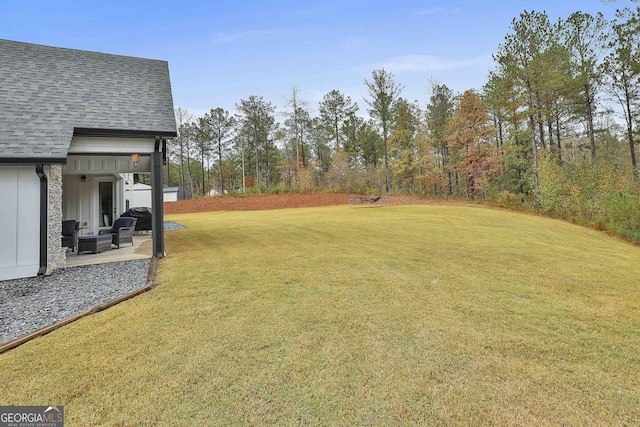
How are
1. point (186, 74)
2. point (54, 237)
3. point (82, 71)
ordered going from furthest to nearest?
point (186, 74) → point (82, 71) → point (54, 237)

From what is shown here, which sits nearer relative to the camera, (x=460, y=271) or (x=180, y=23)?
(x=460, y=271)

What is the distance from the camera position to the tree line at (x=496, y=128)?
1650cm

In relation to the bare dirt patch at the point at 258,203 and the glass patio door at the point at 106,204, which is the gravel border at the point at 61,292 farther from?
the bare dirt patch at the point at 258,203

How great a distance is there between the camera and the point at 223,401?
2.14 metres

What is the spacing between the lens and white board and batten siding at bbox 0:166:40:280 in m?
5.36

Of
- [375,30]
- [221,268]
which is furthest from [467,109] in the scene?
[221,268]

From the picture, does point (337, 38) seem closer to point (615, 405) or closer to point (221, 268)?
point (221, 268)

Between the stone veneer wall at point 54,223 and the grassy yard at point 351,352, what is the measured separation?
2438mm

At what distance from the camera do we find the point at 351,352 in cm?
276

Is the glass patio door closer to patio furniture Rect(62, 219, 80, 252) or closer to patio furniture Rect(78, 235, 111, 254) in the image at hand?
patio furniture Rect(62, 219, 80, 252)

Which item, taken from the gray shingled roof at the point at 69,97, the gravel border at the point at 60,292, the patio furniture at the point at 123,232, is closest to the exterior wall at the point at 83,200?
the patio furniture at the point at 123,232

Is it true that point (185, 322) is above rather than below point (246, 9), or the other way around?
below

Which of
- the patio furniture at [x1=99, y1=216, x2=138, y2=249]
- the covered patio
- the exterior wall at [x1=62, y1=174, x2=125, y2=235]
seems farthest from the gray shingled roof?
the exterior wall at [x1=62, y1=174, x2=125, y2=235]

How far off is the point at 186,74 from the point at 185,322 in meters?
24.1
